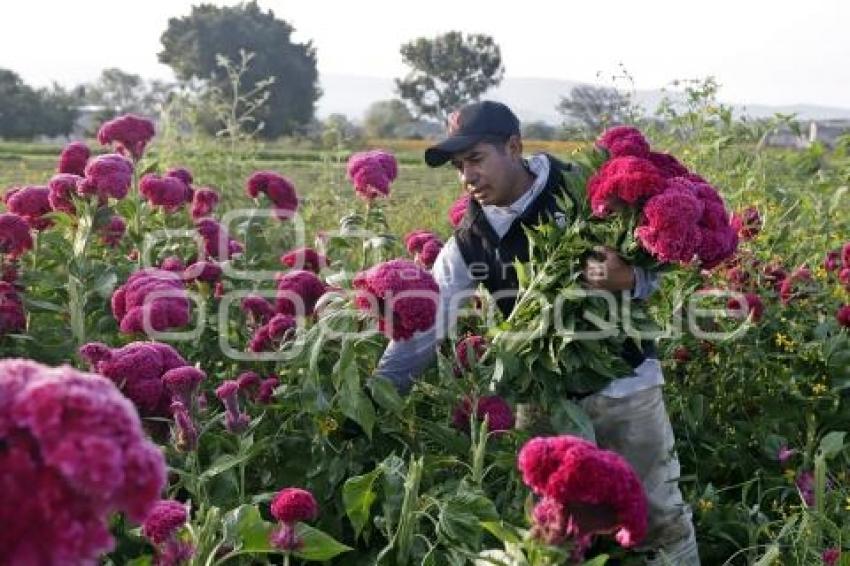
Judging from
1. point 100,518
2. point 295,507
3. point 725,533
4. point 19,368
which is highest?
point 19,368

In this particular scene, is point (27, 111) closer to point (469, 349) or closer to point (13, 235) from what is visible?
point (13, 235)

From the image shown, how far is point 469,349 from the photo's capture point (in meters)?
2.80

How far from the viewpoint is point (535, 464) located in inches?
59.0

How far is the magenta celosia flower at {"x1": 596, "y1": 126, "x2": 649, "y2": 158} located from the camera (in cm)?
270

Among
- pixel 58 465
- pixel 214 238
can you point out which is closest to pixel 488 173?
pixel 214 238

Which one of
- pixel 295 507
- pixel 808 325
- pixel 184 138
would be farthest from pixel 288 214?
pixel 184 138

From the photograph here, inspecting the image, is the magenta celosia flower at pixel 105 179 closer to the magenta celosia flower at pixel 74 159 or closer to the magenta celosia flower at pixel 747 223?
the magenta celosia flower at pixel 74 159

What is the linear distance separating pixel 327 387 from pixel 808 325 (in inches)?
89.5

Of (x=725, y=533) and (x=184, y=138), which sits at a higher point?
(x=184, y=138)

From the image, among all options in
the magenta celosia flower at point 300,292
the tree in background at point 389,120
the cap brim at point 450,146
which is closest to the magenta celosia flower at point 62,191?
the magenta celosia flower at point 300,292

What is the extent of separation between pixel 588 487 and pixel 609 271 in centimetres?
128

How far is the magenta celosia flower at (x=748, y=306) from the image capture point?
3854 millimetres

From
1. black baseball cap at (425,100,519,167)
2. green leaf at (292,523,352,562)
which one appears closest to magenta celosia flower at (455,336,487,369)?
black baseball cap at (425,100,519,167)

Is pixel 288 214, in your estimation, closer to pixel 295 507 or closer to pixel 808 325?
pixel 808 325
